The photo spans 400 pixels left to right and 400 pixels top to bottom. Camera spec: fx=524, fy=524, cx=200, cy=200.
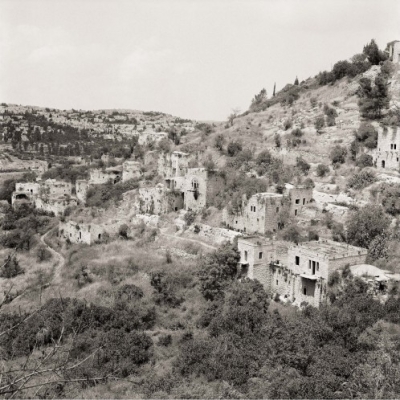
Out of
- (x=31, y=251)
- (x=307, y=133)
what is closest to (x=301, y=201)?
(x=307, y=133)

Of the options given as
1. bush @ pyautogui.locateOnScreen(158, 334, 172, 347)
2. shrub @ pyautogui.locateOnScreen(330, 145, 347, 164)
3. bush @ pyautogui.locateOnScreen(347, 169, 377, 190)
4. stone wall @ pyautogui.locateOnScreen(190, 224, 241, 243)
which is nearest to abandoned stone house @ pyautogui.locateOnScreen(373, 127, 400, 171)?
bush @ pyautogui.locateOnScreen(347, 169, 377, 190)

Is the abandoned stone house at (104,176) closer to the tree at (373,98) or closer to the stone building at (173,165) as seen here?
the stone building at (173,165)

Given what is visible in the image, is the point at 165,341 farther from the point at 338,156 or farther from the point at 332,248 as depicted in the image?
the point at 338,156

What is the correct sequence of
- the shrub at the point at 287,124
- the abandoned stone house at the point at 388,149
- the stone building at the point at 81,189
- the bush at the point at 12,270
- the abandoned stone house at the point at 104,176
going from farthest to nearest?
the stone building at the point at 81,189
the abandoned stone house at the point at 104,176
the shrub at the point at 287,124
the bush at the point at 12,270
the abandoned stone house at the point at 388,149

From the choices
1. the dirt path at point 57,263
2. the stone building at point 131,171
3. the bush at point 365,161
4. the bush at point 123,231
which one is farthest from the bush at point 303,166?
the dirt path at point 57,263

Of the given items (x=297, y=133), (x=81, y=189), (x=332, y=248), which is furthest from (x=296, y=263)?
(x=81, y=189)

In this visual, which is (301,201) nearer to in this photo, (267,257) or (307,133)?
(267,257)

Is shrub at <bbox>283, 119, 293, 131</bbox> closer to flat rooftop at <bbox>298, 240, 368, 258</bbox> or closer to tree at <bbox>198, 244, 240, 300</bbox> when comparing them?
flat rooftop at <bbox>298, 240, 368, 258</bbox>
